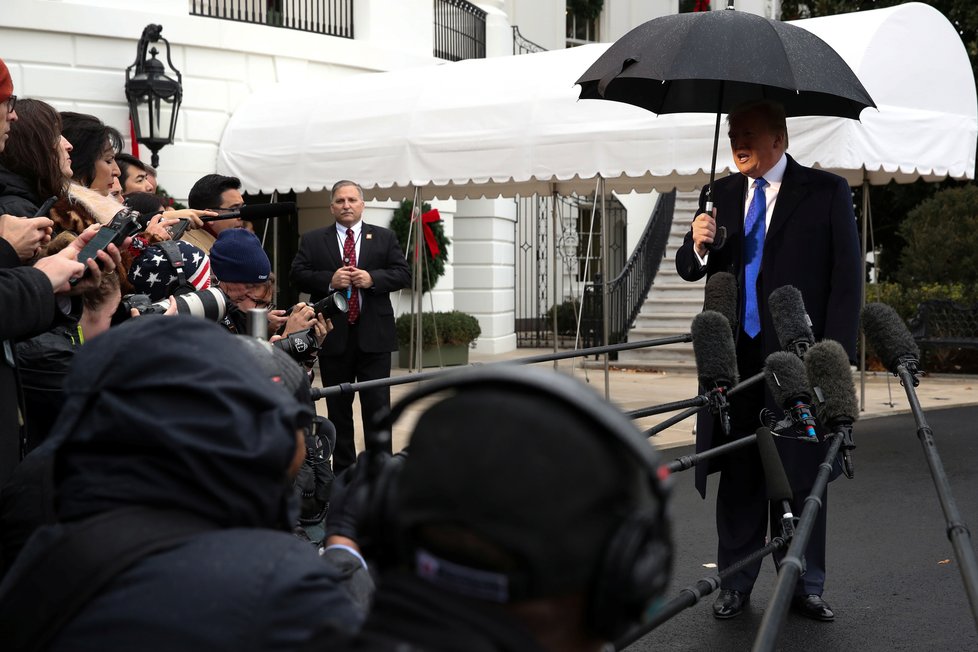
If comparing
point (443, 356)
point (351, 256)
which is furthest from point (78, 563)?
point (443, 356)

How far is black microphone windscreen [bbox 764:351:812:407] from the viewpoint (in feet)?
10.2

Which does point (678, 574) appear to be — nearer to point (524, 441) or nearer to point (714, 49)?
point (714, 49)

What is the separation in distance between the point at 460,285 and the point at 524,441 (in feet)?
59.9

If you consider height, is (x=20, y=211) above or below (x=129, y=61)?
below

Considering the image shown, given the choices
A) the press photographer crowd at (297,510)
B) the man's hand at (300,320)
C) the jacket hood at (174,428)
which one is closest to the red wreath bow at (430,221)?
the man's hand at (300,320)

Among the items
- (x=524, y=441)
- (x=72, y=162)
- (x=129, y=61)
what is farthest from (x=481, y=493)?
(x=129, y=61)

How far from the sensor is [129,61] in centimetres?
1377

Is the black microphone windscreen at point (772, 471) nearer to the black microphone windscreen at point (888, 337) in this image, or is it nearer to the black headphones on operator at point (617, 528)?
the black microphone windscreen at point (888, 337)

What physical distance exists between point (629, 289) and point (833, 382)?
15.1 m

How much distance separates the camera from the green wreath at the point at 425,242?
1628 centimetres

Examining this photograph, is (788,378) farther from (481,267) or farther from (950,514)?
(481,267)

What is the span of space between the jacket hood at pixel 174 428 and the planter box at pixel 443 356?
46.8ft

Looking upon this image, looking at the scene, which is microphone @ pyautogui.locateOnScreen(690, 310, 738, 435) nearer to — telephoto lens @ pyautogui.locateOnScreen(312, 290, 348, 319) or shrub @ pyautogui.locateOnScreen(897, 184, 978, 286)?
telephoto lens @ pyautogui.locateOnScreen(312, 290, 348, 319)

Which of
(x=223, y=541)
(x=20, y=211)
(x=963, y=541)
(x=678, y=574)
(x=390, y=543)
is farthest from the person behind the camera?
(x=678, y=574)
